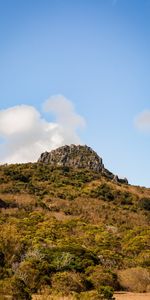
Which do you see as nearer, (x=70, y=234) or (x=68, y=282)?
(x=68, y=282)

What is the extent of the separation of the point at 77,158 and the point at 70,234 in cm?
4972

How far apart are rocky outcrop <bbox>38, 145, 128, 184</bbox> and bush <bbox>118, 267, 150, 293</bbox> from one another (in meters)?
63.0

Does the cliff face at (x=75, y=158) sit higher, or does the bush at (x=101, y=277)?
the cliff face at (x=75, y=158)

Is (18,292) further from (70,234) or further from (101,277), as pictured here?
(70,234)

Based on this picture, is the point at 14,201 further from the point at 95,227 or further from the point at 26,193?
the point at 95,227

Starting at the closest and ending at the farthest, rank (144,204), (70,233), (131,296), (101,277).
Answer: (131,296)
(101,277)
(70,233)
(144,204)

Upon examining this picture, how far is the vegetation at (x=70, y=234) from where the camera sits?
64.5 ft

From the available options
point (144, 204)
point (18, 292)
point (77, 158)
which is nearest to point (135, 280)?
point (18, 292)

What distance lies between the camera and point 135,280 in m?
23.3

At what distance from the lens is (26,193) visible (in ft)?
197

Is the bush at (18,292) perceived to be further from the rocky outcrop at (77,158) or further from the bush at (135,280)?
the rocky outcrop at (77,158)

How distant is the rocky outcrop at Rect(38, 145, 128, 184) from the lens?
8788 centimetres

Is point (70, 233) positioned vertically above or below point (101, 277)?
above

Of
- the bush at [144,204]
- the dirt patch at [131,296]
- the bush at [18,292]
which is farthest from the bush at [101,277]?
the bush at [144,204]
